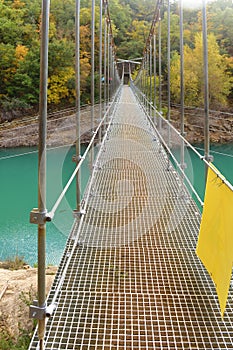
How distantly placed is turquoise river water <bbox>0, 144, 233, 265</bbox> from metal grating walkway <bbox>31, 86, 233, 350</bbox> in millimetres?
1596

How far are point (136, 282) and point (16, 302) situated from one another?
0.90 meters

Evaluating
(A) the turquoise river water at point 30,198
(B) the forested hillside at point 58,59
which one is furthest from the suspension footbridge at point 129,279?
(B) the forested hillside at point 58,59

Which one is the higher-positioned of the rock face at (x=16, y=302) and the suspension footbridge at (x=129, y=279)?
the suspension footbridge at (x=129, y=279)

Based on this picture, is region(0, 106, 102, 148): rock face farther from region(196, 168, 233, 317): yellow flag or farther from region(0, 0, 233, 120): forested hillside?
region(196, 168, 233, 317): yellow flag

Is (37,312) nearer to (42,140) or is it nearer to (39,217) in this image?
(39,217)

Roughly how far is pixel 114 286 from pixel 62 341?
26cm

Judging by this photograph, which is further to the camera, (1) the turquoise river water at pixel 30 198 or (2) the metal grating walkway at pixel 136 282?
(1) the turquoise river water at pixel 30 198

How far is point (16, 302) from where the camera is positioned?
1842mm

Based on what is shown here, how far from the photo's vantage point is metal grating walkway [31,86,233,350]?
3.13 feet

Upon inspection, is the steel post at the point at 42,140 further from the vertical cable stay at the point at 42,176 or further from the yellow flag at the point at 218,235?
the yellow flag at the point at 218,235

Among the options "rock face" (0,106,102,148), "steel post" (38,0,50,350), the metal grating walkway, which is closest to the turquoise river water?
"rock face" (0,106,102,148)

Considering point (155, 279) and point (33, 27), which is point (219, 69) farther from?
point (155, 279)

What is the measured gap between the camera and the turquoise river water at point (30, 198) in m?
4.20

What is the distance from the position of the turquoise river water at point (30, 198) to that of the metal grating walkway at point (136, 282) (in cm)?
160
